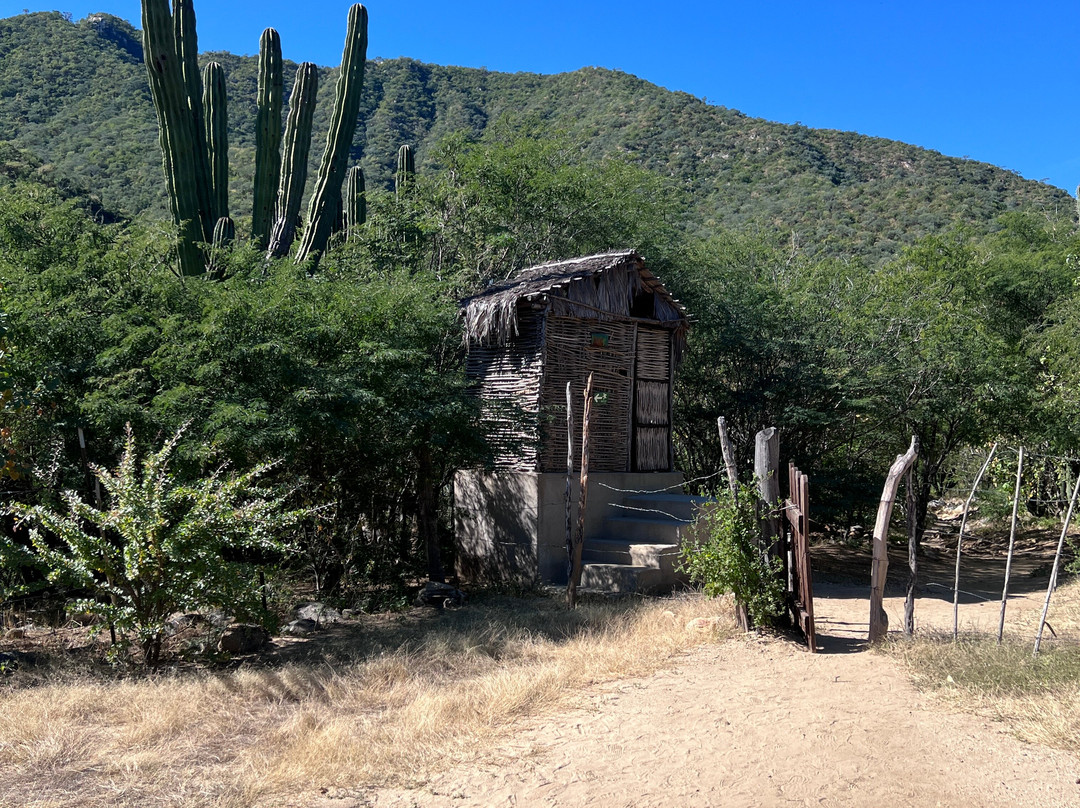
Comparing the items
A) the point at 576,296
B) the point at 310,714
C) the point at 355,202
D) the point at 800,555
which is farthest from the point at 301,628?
the point at 355,202

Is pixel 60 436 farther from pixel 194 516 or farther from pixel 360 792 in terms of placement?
pixel 360 792

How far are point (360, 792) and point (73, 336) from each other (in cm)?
662

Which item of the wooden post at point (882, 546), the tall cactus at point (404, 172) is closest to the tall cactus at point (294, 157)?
the tall cactus at point (404, 172)

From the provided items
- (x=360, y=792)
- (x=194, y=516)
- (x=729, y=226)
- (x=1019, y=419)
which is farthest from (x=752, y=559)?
(x=729, y=226)

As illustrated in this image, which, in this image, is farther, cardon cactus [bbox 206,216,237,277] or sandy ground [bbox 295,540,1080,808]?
cardon cactus [bbox 206,216,237,277]

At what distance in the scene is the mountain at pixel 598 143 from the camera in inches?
1231

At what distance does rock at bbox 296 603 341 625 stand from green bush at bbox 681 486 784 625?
4817 millimetres

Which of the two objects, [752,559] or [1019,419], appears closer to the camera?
[752,559]

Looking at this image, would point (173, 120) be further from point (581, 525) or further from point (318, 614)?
point (581, 525)

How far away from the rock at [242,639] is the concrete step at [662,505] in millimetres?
5750

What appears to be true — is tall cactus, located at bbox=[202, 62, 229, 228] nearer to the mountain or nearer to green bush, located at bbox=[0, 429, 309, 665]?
green bush, located at bbox=[0, 429, 309, 665]

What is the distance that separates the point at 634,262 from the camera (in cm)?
1307

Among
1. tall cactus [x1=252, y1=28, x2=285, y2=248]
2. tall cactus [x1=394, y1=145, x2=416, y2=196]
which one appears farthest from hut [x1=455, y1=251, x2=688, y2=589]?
tall cactus [x1=252, y1=28, x2=285, y2=248]

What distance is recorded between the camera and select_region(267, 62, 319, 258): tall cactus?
15055 mm
